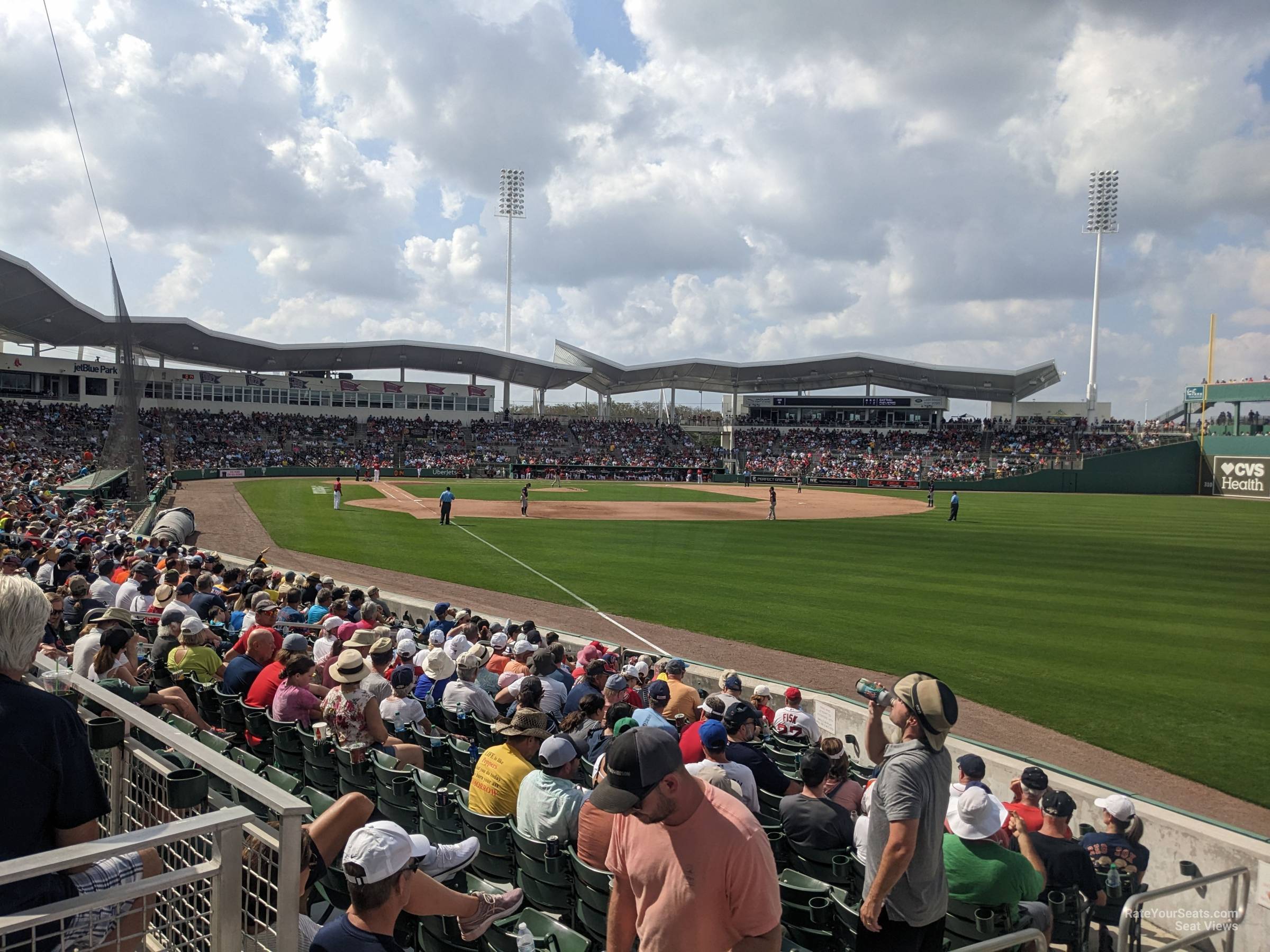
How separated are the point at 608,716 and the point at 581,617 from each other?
30.0 ft

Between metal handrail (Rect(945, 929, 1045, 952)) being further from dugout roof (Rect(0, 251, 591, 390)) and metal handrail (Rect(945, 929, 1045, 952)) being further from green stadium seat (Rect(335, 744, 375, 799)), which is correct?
dugout roof (Rect(0, 251, 591, 390))

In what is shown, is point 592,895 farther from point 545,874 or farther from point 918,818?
point 918,818

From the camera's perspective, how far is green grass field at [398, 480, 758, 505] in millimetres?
44875

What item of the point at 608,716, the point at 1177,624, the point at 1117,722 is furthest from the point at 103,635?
the point at 1177,624

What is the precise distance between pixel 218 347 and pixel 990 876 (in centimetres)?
6912

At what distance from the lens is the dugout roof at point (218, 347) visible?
43531 millimetres

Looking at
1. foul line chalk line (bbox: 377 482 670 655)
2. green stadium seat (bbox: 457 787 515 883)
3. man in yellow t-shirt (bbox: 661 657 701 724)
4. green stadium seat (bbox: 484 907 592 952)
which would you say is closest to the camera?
green stadium seat (bbox: 484 907 592 952)

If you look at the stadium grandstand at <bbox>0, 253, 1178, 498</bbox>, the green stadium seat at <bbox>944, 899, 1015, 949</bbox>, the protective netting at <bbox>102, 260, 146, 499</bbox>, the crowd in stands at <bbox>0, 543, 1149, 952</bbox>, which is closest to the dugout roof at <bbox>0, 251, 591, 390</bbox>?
the stadium grandstand at <bbox>0, 253, 1178, 498</bbox>

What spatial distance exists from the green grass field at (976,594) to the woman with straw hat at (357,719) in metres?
7.29

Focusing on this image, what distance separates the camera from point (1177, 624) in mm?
15859

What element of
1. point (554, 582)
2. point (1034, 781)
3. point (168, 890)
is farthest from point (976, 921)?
point (554, 582)

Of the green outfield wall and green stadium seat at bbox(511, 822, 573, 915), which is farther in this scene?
the green outfield wall

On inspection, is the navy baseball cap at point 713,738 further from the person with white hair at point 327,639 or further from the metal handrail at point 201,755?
the person with white hair at point 327,639

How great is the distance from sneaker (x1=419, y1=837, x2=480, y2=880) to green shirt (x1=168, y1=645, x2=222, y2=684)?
503cm
